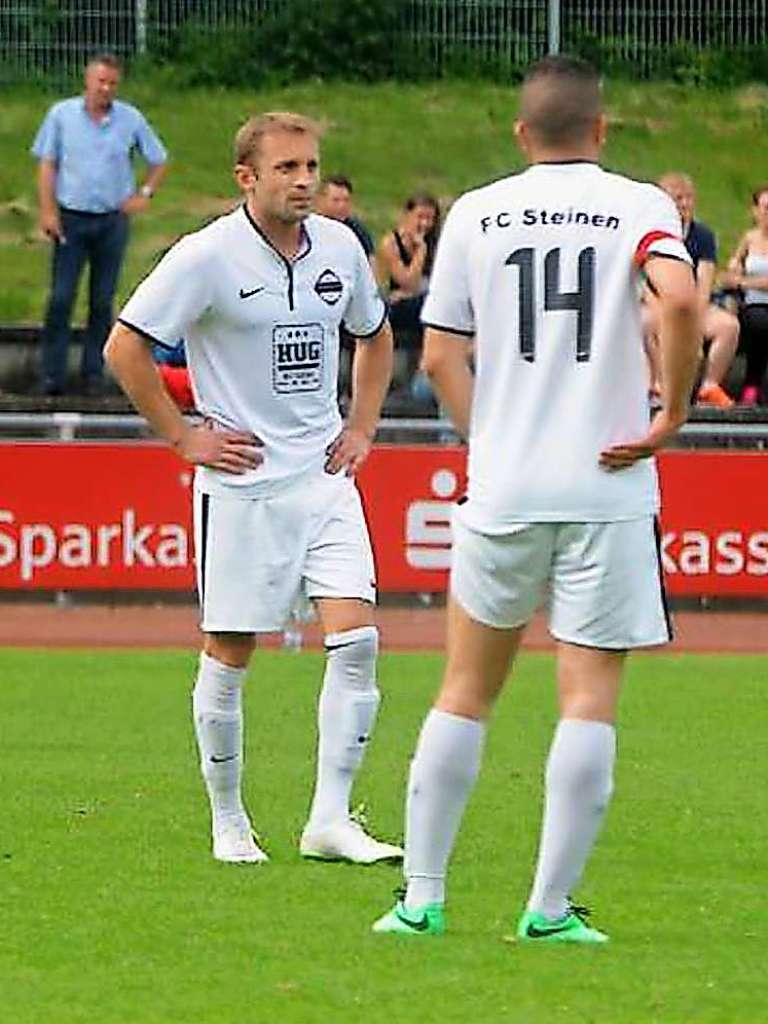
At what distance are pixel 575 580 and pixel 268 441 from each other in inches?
82.1

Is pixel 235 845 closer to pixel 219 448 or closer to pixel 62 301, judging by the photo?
pixel 219 448

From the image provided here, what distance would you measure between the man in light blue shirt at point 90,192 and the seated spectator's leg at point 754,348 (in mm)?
4197

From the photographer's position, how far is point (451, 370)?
7645mm

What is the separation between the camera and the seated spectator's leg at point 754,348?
21.0 meters

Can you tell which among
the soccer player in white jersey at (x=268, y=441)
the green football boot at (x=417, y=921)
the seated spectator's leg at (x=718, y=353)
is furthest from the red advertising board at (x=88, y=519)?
the green football boot at (x=417, y=921)

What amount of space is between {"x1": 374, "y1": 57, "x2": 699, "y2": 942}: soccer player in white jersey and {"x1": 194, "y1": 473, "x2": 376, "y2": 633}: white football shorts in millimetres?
1805

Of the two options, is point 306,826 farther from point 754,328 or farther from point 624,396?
point 754,328

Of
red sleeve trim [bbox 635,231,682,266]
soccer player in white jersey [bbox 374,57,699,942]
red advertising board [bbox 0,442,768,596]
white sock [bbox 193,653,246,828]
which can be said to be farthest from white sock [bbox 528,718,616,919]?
red advertising board [bbox 0,442,768,596]

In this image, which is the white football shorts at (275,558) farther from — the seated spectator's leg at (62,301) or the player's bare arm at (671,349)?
the seated spectator's leg at (62,301)

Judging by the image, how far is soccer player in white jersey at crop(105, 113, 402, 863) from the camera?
919cm

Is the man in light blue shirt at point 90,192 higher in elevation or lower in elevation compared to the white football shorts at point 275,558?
→ higher

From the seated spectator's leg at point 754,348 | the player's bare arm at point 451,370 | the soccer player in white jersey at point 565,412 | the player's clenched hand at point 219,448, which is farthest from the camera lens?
the seated spectator's leg at point 754,348

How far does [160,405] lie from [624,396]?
2.27 meters

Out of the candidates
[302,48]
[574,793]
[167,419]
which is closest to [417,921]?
[574,793]
